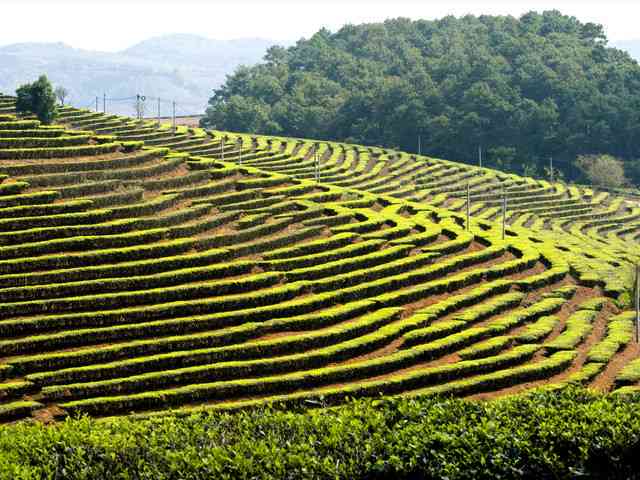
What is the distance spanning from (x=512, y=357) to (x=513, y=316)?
6.41 meters

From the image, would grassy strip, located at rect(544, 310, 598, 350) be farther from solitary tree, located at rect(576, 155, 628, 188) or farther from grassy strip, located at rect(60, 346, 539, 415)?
solitary tree, located at rect(576, 155, 628, 188)

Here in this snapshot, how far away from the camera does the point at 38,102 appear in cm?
7138

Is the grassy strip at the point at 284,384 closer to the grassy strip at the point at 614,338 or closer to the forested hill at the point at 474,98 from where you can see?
the grassy strip at the point at 614,338

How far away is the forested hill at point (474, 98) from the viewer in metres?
141

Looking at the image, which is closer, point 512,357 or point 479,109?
point 512,357

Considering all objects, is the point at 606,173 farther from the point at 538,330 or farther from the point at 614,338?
the point at 538,330

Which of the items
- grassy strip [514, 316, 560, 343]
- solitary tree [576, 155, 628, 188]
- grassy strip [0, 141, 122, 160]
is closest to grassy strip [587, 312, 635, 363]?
grassy strip [514, 316, 560, 343]

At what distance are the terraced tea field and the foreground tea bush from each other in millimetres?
11576

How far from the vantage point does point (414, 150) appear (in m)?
143

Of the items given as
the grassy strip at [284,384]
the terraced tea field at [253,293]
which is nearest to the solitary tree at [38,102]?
the terraced tea field at [253,293]

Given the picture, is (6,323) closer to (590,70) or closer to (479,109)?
(479,109)

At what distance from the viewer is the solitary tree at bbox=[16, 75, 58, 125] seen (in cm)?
7100

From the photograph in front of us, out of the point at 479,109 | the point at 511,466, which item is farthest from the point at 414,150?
the point at 511,466

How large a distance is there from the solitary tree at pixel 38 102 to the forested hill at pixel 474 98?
246 feet
